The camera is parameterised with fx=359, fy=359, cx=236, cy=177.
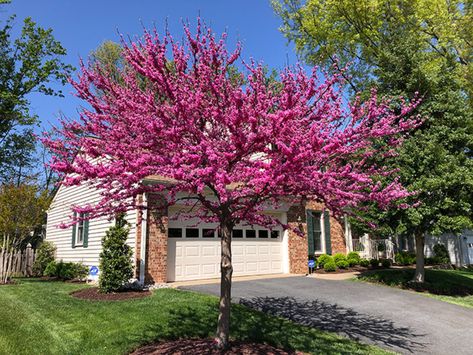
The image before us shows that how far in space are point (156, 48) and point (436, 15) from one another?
15678 mm

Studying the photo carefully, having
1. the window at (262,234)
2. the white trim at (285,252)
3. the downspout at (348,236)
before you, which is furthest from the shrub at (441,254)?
the window at (262,234)

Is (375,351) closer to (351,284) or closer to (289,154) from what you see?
(289,154)

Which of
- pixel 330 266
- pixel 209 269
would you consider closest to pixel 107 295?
pixel 209 269

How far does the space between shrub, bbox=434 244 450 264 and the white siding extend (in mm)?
19003

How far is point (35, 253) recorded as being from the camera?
17828 millimetres

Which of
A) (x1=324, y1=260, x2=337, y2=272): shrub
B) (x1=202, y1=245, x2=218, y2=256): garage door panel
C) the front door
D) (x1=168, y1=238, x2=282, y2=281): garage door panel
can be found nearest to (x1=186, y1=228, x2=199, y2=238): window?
(x1=168, y1=238, x2=282, y2=281): garage door panel

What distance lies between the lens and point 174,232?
490 inches

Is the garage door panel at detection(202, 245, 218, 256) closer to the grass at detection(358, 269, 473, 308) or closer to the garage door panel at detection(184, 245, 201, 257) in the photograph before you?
the garage door panel at detection(184, 245, 201, 257)

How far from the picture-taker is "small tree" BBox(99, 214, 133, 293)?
32.3ft

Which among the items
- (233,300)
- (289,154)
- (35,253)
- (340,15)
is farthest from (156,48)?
(35,253)

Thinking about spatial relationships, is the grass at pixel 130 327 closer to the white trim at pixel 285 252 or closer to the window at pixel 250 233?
the window at pixel 250 233

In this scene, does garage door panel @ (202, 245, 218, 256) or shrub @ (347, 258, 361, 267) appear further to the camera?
shrub @ (347, 258, 361, 267)

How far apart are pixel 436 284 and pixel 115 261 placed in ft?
36.8

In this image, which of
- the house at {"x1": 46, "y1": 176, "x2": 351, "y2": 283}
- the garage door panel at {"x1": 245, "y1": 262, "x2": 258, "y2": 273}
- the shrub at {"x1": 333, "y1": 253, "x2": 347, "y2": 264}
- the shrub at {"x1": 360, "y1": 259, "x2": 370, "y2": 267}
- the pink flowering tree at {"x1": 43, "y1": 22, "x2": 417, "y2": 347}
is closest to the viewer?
the pink flowering tree at {"x1": 43, "y1": 22, "x2": 417, "y2": 347}
